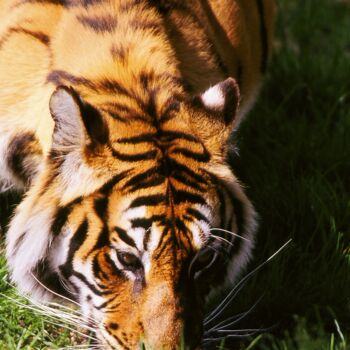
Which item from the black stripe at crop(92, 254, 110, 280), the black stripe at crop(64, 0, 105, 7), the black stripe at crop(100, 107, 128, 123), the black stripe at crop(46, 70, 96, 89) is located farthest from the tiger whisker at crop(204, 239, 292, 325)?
the black stripe at crop(64, 0, 105, 7)

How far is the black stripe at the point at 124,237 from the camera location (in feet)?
6.39

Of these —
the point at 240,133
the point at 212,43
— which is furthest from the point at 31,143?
the point at 240,133

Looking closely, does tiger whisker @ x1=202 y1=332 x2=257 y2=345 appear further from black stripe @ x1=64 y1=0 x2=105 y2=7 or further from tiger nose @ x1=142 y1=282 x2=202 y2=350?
black stripe @ x1=64 y1=0 x2=105 y2=7

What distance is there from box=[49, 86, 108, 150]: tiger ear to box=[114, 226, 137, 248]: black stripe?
0.22 m

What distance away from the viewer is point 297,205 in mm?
2914

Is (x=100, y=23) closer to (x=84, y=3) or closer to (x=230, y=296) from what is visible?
(x=84, y=3)

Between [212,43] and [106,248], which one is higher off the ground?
[212,43]

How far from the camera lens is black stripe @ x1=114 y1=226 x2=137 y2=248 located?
76.7 inches

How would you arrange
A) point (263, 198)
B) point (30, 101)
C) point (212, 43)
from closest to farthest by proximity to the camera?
1. point (30, 101)
2. point (212, 43)
3. point (263, 198)

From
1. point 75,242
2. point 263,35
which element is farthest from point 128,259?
point 263,35

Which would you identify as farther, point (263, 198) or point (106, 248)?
point (263, 198)

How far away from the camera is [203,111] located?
83.2 inches

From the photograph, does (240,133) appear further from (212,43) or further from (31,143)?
(31,143)

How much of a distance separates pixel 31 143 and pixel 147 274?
545 millimetres
